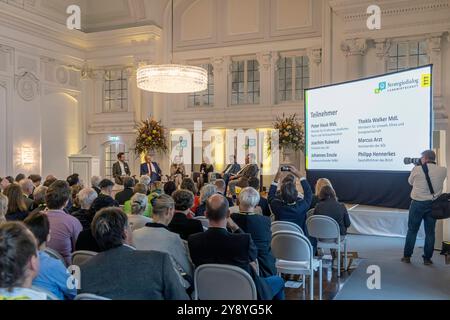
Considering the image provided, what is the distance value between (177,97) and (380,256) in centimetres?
909

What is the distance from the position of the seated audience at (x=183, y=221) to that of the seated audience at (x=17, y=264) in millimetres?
1709

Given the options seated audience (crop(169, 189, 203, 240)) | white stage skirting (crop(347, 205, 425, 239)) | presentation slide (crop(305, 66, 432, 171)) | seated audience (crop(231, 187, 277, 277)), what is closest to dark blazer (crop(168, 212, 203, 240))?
seated audience (crop(169, 189, 203, 240))

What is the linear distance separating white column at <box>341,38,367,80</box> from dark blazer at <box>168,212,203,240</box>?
8448 mm

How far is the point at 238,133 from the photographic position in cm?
1246

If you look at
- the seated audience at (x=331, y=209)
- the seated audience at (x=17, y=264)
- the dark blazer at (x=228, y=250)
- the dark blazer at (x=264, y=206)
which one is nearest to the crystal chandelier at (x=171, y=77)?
the dark blazer at (x=264, y=206)

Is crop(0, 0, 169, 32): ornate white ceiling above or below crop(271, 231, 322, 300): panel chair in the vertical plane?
above

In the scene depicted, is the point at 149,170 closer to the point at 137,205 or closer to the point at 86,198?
the point at 86,198

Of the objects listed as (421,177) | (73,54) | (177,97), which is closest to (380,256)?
(421,177)

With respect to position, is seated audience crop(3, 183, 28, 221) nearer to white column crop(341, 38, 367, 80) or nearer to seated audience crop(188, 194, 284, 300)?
seated audience crop(188, 194, 284, 300)

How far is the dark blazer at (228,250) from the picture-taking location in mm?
2684

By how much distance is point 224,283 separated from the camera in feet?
8.19

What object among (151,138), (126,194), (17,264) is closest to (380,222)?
(126,194)

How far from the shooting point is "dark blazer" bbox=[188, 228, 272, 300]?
2.68 m

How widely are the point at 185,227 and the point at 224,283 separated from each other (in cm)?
100
